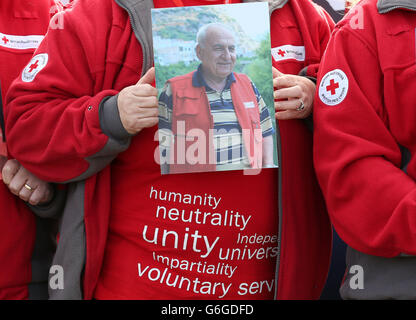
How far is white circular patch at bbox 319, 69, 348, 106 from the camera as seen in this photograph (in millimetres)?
1254

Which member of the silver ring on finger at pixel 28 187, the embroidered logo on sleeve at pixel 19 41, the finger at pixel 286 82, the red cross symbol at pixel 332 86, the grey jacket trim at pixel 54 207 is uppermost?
the embroidered logo on sleeve at pixel 19 41

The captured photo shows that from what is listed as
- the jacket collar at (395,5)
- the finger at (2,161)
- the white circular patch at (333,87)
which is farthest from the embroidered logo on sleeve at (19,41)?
the jacket collar at (395,5)

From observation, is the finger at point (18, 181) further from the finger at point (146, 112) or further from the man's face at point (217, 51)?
the man's face at point (217, 51)

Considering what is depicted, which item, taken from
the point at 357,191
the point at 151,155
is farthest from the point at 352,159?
the point at 151,155

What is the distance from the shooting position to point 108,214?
1.46 m

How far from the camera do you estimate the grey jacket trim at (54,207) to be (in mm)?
1532

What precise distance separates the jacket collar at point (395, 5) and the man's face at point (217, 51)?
0.36 meters

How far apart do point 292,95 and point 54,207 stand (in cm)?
73

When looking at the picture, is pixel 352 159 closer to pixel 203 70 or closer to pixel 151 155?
pixel 203 70

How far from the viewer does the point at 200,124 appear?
1281 mm

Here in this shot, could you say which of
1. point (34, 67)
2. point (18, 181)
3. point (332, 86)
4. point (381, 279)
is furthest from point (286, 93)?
point (18, 181)

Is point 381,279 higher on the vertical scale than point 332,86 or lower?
lower

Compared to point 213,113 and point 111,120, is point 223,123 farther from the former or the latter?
point 111,120

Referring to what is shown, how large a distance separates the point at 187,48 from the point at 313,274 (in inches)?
28.5
